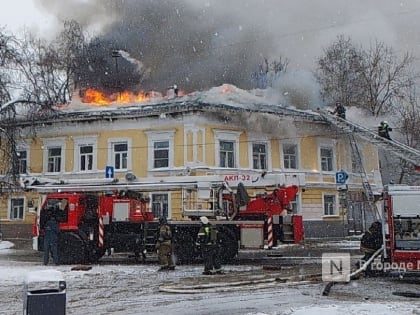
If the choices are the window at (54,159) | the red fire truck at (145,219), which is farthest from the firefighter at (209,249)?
the window at (54,159)

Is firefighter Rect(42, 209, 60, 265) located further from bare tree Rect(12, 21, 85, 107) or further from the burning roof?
bare tree Rect(12, 21, 85, 107)

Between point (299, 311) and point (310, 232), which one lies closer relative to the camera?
point (299, 311)

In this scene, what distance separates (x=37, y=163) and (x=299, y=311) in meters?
25.1

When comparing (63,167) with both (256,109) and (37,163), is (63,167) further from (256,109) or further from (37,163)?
(256,109)

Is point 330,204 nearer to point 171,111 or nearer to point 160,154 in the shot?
point 160,154

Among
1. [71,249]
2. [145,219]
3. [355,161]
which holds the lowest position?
[71,249]

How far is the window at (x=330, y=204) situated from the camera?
103 ft

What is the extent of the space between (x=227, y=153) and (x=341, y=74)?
11904 mm

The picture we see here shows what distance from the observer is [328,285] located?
11461 millimetres

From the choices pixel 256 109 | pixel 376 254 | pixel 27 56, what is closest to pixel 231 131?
pixel 256 109

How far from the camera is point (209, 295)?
10.8 meters

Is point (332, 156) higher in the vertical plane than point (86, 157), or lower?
higher

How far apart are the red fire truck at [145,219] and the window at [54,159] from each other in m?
13.7

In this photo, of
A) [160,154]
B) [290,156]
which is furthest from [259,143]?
[160,154]
